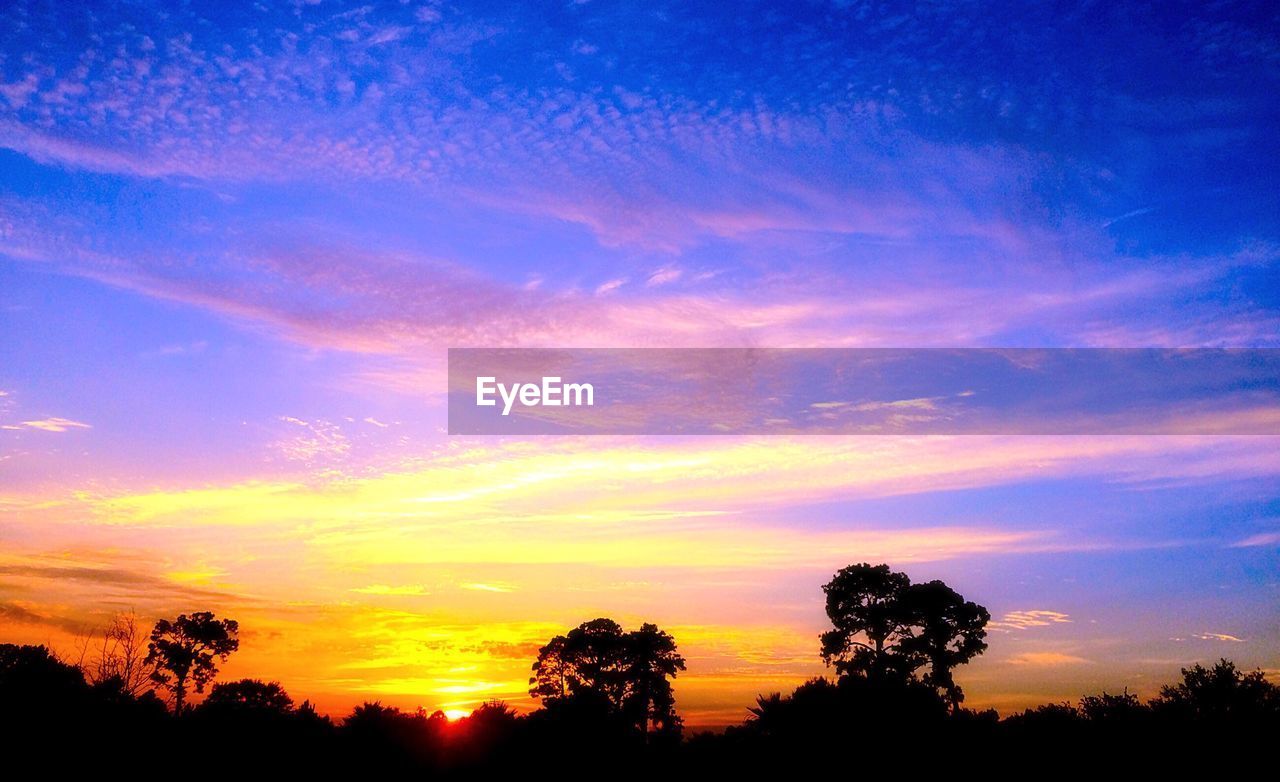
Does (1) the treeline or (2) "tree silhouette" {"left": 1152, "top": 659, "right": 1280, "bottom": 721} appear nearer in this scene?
(1) the treeline

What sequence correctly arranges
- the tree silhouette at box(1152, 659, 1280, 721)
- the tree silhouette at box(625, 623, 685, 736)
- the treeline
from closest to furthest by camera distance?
the treeline < the tree silhouette at box(1152, 659, 1280, 721) < the tree silhouette at box(625, 623, 685, 736)

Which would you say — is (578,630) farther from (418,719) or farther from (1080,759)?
(1080,759)

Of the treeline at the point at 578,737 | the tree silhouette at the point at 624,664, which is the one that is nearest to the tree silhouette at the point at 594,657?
the tree silhouette at the point at 624,664

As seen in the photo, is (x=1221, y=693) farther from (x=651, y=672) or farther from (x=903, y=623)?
(x=651, y=672)

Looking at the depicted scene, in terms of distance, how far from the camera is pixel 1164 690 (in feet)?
140

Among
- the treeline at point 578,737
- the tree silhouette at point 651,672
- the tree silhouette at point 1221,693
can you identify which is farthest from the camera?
the tree silhouette at point 651,672

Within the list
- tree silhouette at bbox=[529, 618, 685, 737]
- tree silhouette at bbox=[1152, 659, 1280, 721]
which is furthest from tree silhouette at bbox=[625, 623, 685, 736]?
tree silhouette at bbox=[1152, 659, 1280, 721]

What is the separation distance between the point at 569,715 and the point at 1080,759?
14.6 meters

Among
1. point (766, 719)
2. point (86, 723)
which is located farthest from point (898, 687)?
point (86, 723)

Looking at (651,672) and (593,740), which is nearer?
(593,740)

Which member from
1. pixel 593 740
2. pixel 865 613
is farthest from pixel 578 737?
pixel 865 613

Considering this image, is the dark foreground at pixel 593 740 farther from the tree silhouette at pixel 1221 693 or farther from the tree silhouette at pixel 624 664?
the tree silhouette at pixel 624 664

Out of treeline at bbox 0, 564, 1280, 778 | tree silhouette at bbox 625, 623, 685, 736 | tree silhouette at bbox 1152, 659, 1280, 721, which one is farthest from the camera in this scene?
tree silhouette at bbox 625, 623, 685, 736

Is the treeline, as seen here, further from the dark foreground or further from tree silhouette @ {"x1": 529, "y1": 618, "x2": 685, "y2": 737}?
tree silhouette @ {"x1": 529, "y1": 618, "x2": 685, "y2": 737}
